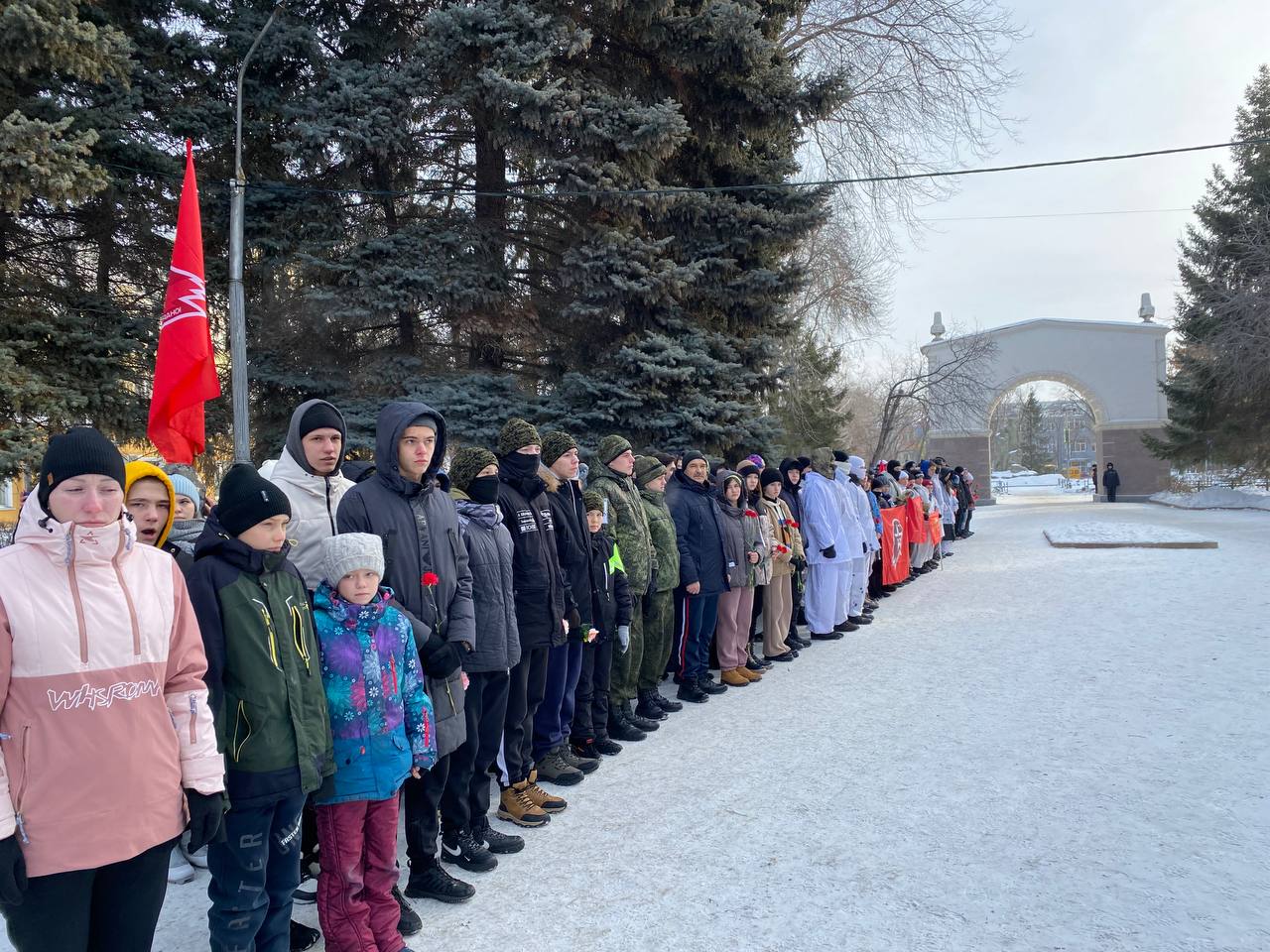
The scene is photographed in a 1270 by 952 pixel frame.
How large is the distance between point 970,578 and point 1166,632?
5.17 m

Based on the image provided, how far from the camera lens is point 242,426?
9078mm

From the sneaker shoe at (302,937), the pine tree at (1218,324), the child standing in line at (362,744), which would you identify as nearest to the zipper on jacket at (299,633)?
the child standing in line at (362,744)

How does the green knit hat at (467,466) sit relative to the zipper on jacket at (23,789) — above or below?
above

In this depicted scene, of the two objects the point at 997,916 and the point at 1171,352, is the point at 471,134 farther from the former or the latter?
the point at 1171,352

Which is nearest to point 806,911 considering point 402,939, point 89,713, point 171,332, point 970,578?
point 402,939

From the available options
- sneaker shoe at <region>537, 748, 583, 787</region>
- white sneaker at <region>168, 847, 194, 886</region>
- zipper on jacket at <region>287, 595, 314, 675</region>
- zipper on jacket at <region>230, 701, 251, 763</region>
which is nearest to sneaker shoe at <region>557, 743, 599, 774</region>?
sneaker shoe at <region>537, 748, 583, 787</region>

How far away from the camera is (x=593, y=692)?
573cm

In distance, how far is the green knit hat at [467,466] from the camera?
15.0 feet

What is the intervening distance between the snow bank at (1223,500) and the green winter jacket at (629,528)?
28195 millimetres

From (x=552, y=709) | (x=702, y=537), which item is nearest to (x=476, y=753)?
(x=552, y=709)

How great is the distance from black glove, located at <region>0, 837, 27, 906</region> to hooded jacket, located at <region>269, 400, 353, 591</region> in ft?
4.94

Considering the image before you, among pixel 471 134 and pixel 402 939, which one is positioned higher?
pixel 471 134

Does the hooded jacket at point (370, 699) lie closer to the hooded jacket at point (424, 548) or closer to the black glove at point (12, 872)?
the hooded jacket at point (424, 548)

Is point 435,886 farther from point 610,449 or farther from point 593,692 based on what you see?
point 610,449
